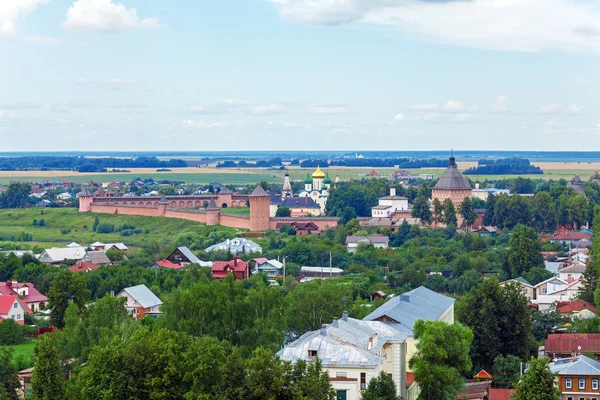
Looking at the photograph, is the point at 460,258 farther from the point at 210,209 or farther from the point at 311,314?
the point at 210,209

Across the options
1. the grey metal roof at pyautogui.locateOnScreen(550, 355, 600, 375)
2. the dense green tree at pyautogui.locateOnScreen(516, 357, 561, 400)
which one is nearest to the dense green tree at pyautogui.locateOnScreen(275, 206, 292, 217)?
the grey metal roof at pyautogui.locateOnScreen(550, 355, 600, 375)

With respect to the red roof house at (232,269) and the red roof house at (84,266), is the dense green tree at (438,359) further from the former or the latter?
the red roof house at (84,266)

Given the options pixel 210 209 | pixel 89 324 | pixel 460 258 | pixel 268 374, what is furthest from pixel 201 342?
pixel 210 209

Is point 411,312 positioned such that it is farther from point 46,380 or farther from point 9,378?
point 46,380

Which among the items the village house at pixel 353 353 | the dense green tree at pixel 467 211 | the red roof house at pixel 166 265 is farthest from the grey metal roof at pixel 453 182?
the village house at pixel 353 353

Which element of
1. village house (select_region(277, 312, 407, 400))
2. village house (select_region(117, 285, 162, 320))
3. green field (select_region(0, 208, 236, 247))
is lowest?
green field (select_region(0, 208, 236, 247))

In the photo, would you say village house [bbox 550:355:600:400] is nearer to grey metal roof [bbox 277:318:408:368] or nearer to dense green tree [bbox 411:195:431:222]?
grey metal roof [bbox 277:318:408:368]

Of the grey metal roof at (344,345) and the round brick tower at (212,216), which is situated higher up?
the grey metal roof at (344,345)

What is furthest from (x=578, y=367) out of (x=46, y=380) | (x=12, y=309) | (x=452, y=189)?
(x=452, y=189)
